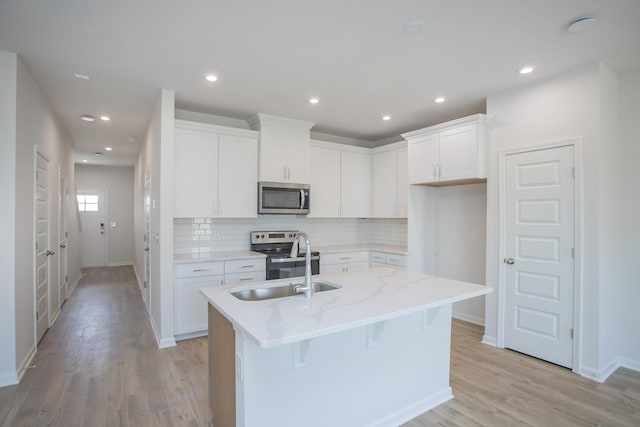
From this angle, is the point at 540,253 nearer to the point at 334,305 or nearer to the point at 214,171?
the point at 334,305

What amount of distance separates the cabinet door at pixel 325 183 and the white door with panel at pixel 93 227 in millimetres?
6937

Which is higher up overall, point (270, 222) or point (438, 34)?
point (438, 34)

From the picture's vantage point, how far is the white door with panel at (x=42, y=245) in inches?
139

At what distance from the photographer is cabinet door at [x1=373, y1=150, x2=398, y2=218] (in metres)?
5.09

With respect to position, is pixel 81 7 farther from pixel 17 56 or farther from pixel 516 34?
pixel 516 34

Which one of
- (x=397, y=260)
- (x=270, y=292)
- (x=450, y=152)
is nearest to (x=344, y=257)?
(x=397, y=260)

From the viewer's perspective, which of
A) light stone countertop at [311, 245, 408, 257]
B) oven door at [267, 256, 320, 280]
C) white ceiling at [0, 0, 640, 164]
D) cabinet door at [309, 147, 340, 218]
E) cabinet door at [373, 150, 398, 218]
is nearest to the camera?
white ceiling at [0, 0, 640, 164]

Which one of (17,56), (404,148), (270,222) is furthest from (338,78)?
(17,56)

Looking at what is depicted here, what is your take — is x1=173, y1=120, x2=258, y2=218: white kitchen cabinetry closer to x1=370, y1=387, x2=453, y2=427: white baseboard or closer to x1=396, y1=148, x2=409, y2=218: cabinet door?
x1=396, y1=148, x2=409, y2=218: cabinet door

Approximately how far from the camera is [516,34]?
2.46 metres

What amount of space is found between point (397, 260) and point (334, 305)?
9.85 feet

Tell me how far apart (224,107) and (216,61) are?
4.11 feet

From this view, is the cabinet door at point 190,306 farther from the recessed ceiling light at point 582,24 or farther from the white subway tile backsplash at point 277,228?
the recessed ceiling light at point 582,24

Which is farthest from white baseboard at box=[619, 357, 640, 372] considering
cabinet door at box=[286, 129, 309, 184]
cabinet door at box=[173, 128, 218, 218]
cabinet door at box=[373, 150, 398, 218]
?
cabinet door at box=[173, 128, 218, 218]
